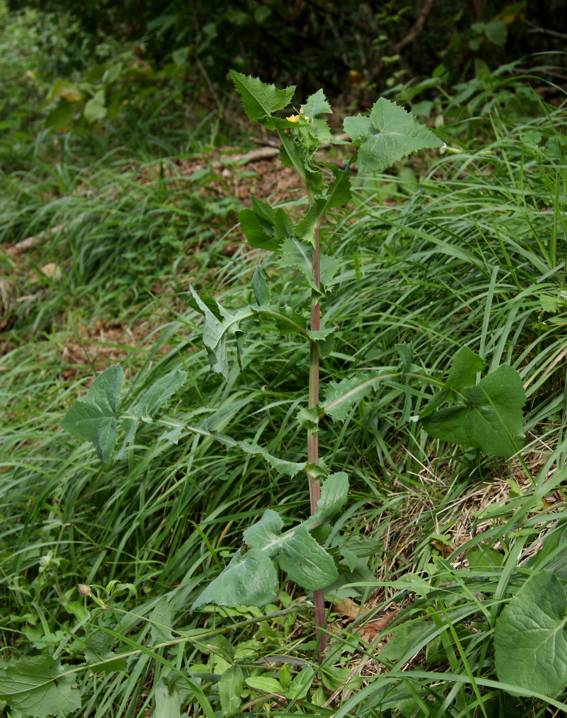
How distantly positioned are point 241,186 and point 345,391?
253cm

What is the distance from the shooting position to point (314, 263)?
1.67 metres

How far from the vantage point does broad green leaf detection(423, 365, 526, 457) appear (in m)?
1.67

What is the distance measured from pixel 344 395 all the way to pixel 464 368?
25 centimetres

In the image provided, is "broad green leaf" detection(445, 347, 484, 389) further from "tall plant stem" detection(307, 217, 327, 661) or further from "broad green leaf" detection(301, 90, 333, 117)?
→ "broad green leaf" detection(301, 90, 333, 117)

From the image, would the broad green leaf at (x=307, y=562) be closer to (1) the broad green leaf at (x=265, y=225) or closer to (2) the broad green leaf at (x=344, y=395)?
(2) the broad green leaf at (x=344, y=395)

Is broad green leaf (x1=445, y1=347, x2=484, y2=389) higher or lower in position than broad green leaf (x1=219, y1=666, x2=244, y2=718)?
higher

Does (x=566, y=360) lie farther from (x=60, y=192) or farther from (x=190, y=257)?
(x=60, y=192)

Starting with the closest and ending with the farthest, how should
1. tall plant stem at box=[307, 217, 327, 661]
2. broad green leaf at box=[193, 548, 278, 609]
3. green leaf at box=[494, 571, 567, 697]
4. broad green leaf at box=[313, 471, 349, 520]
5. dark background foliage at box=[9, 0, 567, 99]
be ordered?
1. green leaf at box=[494, 571, 567, 697]
2. broad green leaf at box=[193, 548, 278, 609]
3. broad green leaf at box=[313, 471, 349, 520]
4. tall plant stem at box=[307, 217, 327, 661]
5. dark background foliage at box=[9, 0, 567, 99]

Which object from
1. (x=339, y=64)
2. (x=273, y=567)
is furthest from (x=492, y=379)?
(x=339, y=64)

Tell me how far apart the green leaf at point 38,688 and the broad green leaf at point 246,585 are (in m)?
0.36

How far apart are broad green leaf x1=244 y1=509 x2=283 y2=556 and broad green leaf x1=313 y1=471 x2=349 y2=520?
8 cm

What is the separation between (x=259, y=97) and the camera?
1.55 meters

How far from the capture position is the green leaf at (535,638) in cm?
124

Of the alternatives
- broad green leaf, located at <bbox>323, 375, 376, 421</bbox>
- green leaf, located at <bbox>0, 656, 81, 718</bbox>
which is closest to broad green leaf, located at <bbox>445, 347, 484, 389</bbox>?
A: broad green leaf, located at <bbox>323, 375, 376, 421</bbox>
